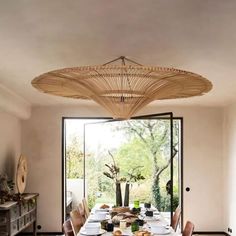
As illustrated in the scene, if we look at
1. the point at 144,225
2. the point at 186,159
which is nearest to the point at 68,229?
the point at 144,225

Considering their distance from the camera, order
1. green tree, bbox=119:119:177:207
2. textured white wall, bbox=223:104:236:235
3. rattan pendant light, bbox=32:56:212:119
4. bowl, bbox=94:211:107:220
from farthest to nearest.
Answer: green tree, bbox=119:119:177:207
textured white wall, bbox=223:104:236:235
bowl, bbox=94:211:107:220
rattan pendant light, bbox=32:56:212:119

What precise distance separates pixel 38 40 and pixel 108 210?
308cm

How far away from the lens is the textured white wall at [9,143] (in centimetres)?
614

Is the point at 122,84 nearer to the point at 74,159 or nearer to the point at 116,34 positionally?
the point at 116,34

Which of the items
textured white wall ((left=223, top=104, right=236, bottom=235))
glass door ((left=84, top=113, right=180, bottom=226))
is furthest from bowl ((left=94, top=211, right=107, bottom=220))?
textured white wall ((left=223, top=104, right=236, bottom=235))

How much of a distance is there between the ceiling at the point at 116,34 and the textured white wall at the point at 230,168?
2.54 m

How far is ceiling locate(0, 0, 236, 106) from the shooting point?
96.5 inches

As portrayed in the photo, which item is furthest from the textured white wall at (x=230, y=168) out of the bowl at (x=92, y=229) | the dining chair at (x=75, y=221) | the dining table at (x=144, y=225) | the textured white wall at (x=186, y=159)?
the bowl at (x=92, y=229)

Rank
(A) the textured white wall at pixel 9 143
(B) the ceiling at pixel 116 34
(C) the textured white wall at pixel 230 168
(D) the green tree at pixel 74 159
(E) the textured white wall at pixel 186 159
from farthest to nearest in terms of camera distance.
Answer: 1. (D) the green tree at pixel 74 159
2. (E) the textured white wall at pixel 186 159
3. (C) the textured white wall at pixel 230 168
4. (A) the textured white wall at pixel 9 143
5. (B) the ceiling at pixel 116 34

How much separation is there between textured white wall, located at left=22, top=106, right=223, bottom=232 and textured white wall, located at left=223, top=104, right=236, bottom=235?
0.65 feet

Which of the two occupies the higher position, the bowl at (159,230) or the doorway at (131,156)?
the doorway at (131,156)

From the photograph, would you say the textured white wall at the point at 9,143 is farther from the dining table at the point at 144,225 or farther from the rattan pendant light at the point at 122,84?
the rattan pendant light at the point at 122,84

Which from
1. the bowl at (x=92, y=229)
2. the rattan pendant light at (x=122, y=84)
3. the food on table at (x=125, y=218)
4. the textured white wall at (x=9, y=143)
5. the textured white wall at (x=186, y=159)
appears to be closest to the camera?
the rattan pendant light at (x=122, y=84)

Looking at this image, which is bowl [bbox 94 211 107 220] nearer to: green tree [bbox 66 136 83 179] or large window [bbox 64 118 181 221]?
large window [bbox 64 118 181 221]
